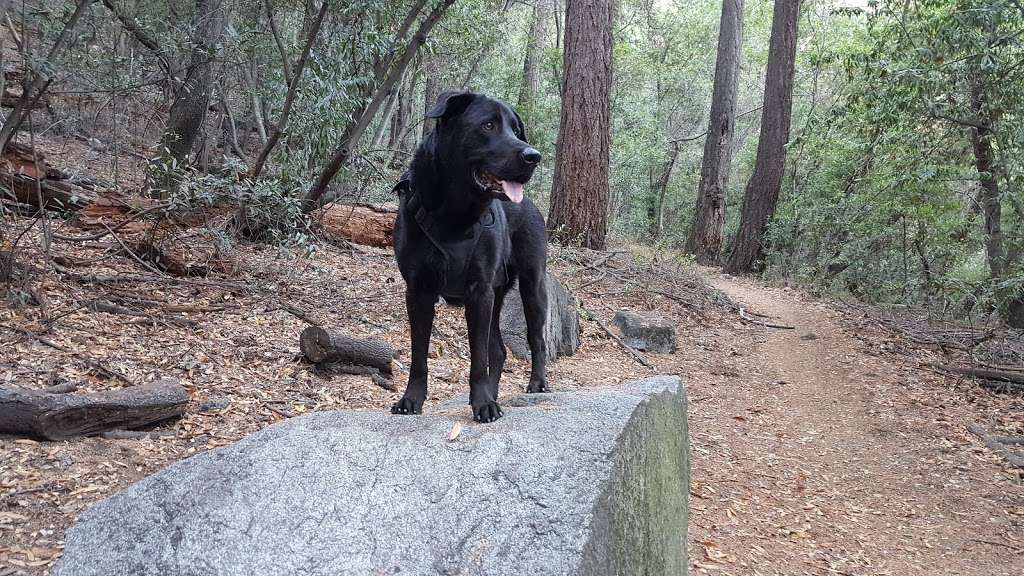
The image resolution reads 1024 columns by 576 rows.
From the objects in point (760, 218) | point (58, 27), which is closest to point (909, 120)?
point (760, 218)

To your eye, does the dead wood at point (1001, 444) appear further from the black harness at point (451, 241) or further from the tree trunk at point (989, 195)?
the black harness at point (451, 241)

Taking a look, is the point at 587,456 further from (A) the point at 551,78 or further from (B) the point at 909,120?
(A) the point at 551,78

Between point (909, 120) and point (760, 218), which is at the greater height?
point (909, 120)

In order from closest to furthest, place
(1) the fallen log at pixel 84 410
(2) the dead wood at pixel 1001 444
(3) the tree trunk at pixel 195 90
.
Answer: (1) the fallen log at pixel 84 410 < (2) the dead wood at pixel 1001 444 < (3) the tree trunk at pixel 195 90

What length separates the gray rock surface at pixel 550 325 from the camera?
7.04 meters

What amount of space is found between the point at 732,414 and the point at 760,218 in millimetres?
10809

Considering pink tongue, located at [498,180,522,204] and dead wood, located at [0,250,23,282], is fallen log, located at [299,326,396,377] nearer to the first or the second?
dead wood, located at [0,250,23,282]

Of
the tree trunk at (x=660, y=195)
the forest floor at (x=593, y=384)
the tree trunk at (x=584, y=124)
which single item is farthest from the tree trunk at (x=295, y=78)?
the tree trunk at (x=660, y=195)

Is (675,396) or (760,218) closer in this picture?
(675,396)

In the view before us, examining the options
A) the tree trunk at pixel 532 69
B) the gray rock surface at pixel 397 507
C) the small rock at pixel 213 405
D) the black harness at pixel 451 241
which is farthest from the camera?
the tree trunk at pixel 532 69

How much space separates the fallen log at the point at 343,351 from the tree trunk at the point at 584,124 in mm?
5871

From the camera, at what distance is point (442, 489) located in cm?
237

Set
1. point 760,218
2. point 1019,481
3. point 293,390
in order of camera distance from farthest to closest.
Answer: point 760,218 → point 1019,481 → point 293,390

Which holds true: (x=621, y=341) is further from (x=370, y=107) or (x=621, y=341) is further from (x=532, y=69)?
(x=532, y=69)
